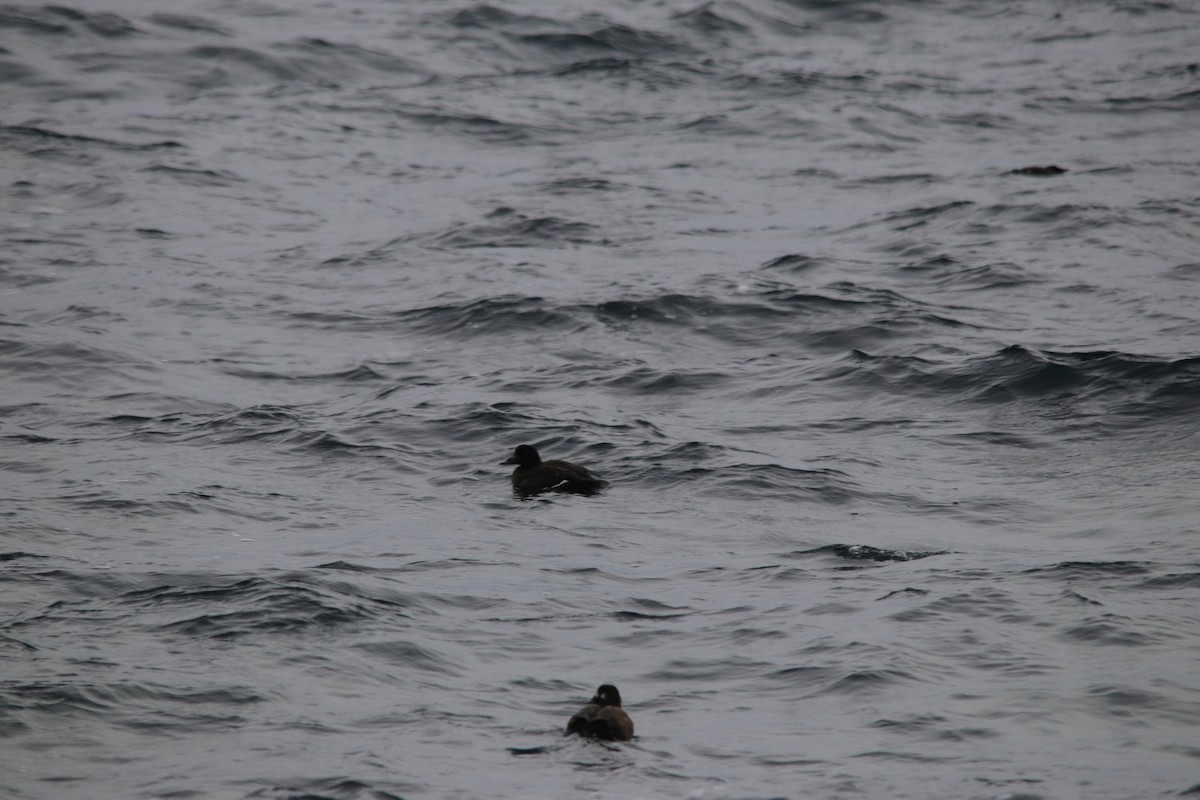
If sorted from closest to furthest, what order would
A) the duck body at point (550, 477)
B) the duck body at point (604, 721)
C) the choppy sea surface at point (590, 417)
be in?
the duck body at point (604, 721) < the choppy sea surface at point (590, 417) < the duck body at point (550, 477)

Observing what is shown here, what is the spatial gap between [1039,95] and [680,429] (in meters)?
15.2

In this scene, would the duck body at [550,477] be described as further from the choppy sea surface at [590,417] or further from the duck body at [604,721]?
the duck body at [604,721]

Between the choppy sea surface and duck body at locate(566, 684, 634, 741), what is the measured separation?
0.08 meters

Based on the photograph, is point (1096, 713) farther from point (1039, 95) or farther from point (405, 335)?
point (1039, 95)

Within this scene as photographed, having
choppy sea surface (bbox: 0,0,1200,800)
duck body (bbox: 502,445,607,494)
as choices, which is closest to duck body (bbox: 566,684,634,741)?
choppy sea surface (bbox: 0,0,1200,800)

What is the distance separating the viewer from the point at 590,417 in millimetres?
13211

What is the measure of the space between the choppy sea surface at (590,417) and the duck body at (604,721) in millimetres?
76

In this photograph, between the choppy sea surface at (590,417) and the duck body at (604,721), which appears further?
the choppy sea surface at (590,417)

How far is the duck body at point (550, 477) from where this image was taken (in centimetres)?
1131

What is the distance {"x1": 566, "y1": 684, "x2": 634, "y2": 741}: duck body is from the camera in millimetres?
7262

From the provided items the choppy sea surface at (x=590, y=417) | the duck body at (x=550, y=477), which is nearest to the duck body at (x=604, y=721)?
the choppy sea surface at (x=590, y=417)

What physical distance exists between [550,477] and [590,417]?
196 cm

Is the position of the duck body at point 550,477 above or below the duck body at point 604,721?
below

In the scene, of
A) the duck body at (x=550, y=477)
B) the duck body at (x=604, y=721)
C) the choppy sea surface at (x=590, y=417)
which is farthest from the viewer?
the duck body at (x=550, y=477)
